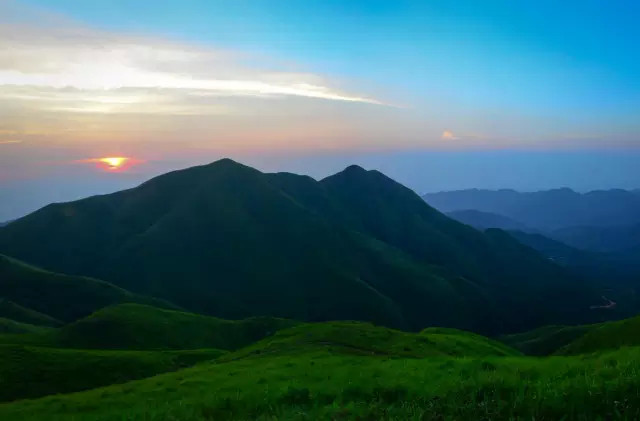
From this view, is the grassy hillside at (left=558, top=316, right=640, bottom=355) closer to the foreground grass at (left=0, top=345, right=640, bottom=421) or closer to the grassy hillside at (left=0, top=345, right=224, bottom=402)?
the foreground grass at (left=0, top=345, right=640, bottom=421)

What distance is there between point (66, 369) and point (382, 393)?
55.9 meters

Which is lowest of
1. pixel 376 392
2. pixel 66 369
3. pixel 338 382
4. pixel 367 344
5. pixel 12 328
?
pixel 12 328

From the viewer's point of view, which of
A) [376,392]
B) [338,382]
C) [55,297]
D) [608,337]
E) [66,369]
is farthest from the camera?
[55,297]

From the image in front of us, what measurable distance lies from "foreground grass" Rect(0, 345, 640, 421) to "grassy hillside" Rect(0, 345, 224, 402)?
68.5 feet

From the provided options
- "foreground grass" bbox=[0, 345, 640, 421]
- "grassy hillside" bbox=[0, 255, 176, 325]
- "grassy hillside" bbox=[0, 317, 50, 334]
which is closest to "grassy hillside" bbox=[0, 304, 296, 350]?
"grassy hillside" bbox=[0, 317, 50, 334]

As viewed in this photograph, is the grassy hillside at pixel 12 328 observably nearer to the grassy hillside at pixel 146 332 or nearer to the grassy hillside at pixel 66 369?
the grassy hillside at pixel 146 332

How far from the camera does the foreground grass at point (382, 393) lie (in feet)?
53.2

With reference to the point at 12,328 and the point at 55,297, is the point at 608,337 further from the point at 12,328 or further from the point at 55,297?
the point at 55,297

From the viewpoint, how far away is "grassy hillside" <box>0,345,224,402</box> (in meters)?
56.6

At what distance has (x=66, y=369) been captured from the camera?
202ft


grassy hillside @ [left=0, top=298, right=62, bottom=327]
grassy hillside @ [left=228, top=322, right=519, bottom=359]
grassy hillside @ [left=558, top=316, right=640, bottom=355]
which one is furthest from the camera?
grassy hillside @ [left=0, top=298, right=62, bottom=327]

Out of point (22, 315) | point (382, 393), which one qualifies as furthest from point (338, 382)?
point (22, 315)

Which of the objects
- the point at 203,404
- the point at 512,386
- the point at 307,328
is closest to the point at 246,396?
A: the point at 203,404

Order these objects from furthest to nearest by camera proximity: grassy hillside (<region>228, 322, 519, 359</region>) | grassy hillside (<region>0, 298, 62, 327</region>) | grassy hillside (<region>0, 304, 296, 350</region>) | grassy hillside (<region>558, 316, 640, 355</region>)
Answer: grassy hillside (<region>0, 298, 62, 327</region>), grassy hillside (<region>0, 304, 296, 350</region>), grassy hillside (<region>558, 316, 640, 355</region>), grassy hillside (<region>228, 322, 519, 359</region>)
